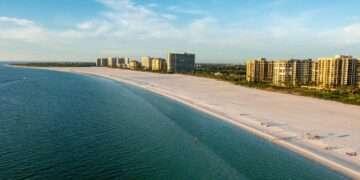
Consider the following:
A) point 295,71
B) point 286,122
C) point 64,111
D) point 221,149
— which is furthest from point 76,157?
point 295,71

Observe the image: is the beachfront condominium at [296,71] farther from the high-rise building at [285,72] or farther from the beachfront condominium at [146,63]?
the beachfront condominium at [146,63]

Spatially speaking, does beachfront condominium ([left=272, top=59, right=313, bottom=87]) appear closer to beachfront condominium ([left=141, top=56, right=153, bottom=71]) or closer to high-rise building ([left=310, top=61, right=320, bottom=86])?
high-rise building ([left=310, top=61, right=320, bottom=86])

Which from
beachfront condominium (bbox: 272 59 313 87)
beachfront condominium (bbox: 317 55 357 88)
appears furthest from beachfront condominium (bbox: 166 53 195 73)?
beachfront condominium (bbox: 317 55 357 88)

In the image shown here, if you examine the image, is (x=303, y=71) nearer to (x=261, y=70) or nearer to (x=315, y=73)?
(x=315, y=73)

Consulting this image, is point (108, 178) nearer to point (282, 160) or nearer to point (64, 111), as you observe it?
point (282, 160)

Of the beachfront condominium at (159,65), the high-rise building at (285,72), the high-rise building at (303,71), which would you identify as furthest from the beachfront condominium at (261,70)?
the beachfront condominium at (159,65)

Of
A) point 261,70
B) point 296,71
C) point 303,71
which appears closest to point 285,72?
point 296,71
